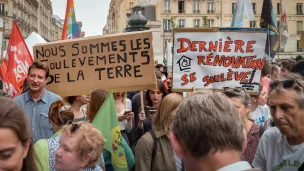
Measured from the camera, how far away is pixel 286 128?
9.49 feet

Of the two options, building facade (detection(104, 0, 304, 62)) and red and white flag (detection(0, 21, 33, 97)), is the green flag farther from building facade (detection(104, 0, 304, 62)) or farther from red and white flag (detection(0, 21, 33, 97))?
building facade (detection(104, 0, 304, 62))

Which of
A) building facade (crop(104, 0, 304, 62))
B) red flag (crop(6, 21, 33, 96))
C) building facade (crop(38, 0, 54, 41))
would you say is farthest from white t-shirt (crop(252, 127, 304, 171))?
building facade (crop(38, 0, 54, 41))

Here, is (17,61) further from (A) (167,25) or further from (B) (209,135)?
(A) (167,25)

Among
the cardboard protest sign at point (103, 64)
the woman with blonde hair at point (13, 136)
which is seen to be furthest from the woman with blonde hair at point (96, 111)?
the woman with blonde hair at point (13, 136)

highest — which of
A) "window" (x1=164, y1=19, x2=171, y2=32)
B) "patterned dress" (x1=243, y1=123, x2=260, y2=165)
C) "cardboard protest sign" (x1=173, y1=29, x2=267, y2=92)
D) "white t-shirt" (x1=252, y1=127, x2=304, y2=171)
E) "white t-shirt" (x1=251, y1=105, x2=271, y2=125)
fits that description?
"cardboard protest sign" (x1=173, y1=29, x2=267, y2=92)

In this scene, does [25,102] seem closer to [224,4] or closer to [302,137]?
[302,137]

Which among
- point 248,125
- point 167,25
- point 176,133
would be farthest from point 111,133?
point 167,25

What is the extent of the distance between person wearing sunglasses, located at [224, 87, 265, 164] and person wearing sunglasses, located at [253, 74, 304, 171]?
26.1 inches

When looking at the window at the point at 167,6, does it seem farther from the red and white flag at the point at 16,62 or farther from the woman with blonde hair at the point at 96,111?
the woman with blonde hair at the point at 96,111

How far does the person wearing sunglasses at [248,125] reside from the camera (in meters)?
3.80

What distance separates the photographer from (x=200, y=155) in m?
1.85

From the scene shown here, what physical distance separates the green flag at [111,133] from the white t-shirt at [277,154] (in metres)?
1.44

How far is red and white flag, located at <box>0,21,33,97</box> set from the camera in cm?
676

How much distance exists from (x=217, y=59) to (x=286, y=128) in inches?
107
